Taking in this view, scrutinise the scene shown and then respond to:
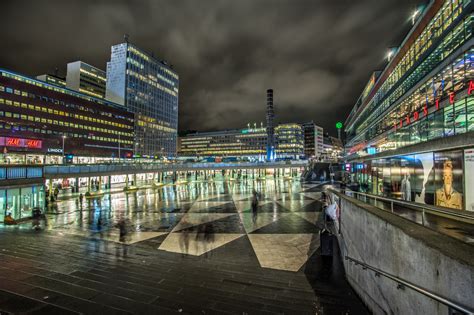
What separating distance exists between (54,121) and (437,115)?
310ft

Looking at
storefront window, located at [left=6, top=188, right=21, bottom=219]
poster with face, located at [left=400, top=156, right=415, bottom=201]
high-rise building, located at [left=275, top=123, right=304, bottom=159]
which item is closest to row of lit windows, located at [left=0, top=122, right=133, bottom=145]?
storefront window, located at [left=6, top=188, right=21, bottom=219]

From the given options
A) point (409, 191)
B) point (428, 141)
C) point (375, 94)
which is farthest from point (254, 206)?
point (375, 94)

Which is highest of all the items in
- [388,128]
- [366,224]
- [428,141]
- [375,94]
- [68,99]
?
[68,99]

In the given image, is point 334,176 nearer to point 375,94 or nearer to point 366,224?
point 375,94

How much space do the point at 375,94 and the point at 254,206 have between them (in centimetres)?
3011

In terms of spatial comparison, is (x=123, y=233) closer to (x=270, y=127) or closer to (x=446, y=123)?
(x=446, y=123)

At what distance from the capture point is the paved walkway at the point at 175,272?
18.5 feet

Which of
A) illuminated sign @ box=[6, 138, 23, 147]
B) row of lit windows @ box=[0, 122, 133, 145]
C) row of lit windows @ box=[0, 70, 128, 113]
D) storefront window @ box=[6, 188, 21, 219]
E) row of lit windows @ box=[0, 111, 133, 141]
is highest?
row of lit windows @ box=[0, 70, 128, 113]

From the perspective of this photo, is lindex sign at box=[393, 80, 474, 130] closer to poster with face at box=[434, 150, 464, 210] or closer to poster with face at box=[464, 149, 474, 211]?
poster with face at box=[434, 150, 464, 210]

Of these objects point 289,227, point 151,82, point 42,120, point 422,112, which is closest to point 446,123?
point 422,112

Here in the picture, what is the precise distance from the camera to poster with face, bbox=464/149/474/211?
9594 mm

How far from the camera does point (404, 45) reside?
23.8 meters

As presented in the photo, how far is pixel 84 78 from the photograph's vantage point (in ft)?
371

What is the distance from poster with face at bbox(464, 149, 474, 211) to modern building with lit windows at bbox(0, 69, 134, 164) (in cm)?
6287
